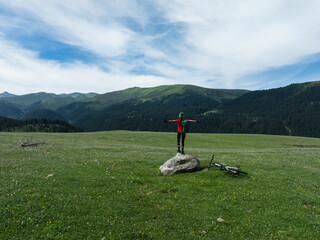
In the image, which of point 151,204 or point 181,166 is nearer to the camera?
point 151,204

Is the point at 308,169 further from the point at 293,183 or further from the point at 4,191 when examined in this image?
the point at 4,191

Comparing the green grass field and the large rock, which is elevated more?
the large rock

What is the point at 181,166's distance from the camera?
72.0 feet

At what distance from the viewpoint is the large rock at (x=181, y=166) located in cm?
2158

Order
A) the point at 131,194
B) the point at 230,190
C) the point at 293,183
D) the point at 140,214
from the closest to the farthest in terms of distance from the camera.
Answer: the point at 140,214, the point at 131,194, the point at 230,190, the point at 293,183

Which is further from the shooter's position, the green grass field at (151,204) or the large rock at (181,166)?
the large rock at (181,166)

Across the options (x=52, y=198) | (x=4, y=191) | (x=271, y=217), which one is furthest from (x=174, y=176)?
(x=4, y=191)

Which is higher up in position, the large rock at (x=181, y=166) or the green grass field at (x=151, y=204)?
the large rock at (x=181, y=166)

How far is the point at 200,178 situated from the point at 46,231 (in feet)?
46.7

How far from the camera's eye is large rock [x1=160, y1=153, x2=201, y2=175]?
70.8 feet

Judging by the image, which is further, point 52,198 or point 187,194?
point 187,194

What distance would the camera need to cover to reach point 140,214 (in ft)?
44.9

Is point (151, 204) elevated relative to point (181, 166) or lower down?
lower down

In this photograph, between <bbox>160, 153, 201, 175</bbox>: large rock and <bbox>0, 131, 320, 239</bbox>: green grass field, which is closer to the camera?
<bbox>0, 131, 320, 239</bbox>: green grass field
